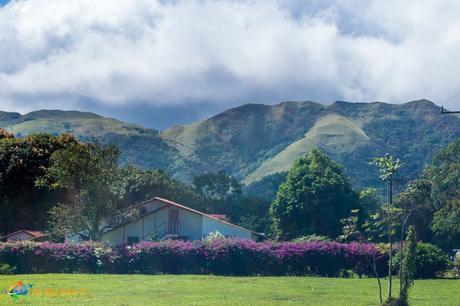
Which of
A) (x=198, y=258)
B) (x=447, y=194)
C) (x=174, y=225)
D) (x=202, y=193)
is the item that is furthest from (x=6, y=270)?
(x=202, y=193)

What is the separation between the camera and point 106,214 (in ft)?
186

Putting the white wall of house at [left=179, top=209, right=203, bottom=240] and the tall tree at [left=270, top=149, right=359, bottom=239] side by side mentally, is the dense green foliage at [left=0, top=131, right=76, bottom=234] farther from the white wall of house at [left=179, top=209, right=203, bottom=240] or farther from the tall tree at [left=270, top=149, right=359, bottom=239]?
the tall tree at [left=270, top=149, right=359, bottom=239]

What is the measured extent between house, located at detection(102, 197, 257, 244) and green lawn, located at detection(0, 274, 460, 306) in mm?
28854

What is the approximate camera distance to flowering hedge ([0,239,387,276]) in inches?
1795

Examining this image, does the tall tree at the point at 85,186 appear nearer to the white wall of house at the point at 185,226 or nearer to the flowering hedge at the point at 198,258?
the flowering hedge at the point at 198,258

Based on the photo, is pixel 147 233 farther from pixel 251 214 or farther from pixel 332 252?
pixel 251 214

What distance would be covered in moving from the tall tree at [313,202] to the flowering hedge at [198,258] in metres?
32.7

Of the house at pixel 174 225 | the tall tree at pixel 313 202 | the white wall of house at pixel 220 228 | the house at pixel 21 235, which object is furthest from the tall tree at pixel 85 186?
the tall tree at pixel 313 202

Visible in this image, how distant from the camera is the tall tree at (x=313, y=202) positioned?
81.4m

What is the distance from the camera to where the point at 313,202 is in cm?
8275

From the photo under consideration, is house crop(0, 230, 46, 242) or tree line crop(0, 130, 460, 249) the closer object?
tree line crop(0, 130, 460, 249)

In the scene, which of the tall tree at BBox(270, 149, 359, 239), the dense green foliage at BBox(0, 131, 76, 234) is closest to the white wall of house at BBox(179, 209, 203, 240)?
the dense green foliage at BBox(0, 131, 76, 234)

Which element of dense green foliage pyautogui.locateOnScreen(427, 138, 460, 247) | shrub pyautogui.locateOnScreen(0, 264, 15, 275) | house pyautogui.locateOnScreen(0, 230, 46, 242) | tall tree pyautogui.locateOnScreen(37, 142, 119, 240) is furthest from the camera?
dense green foliage pyautogui.locateOnScreen(427, 138, 460, 247)

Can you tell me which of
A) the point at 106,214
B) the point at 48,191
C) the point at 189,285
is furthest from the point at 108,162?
the point at 189,285
